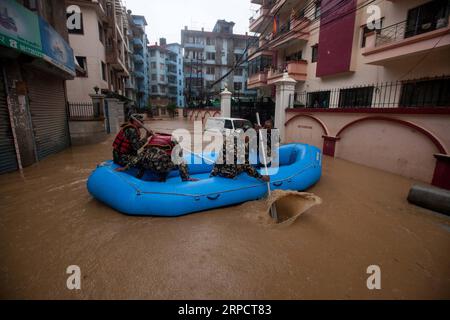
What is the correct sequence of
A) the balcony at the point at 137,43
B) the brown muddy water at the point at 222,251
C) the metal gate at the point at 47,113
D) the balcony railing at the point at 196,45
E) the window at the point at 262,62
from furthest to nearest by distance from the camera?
the balcony railing at the point at 196,45 < the balcony at the point at 137,43 < the window at the point at 262,62 < the metal gate at the point at 47,113 < the brown muddy water at the point at 222,251

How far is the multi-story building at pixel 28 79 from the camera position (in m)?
5.10

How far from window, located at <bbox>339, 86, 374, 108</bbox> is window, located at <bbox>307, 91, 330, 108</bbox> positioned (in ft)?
2.89

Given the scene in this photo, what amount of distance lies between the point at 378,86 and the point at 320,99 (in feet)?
11.9

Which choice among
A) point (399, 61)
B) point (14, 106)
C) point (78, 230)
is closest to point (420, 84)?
point (399, 61)

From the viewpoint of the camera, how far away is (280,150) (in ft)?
20.1

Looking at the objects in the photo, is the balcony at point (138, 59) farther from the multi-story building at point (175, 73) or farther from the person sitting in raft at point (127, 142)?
the person sitting in raft at point (127, 142)

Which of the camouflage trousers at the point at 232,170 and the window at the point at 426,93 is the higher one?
the window at the point at 426,93

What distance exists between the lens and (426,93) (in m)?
7.71

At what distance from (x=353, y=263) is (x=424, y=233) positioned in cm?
169

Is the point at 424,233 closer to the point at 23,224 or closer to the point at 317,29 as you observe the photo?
the point at 23,224

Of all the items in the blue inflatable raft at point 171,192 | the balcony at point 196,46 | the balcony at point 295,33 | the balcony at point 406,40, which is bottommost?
the blue inflatable raft at point 171,192

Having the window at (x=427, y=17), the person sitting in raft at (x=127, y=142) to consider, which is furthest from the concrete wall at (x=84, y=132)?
the window at (x=427, y=17)

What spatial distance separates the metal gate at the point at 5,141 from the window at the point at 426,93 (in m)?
13.4

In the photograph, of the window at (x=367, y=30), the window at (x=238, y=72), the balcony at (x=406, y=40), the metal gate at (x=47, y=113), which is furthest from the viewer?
the window at (x=238, y=72)
